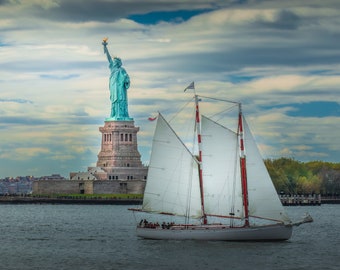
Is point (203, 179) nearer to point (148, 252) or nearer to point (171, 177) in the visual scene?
point (171, 177)

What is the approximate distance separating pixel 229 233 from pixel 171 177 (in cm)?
629

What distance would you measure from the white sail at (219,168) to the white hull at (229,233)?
151 cm

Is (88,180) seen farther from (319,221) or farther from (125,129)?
(319,221)

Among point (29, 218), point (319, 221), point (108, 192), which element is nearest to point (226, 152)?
point (319, 221)

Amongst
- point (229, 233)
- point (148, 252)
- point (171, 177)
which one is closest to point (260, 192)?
point (229, 233)

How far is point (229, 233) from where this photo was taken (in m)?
84.0

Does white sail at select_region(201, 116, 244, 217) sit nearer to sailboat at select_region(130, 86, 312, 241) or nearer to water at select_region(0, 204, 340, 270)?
sailboat at select_region(130, 86, 312, 241)

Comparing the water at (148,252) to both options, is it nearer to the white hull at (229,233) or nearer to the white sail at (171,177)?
the white hull at (229,233)

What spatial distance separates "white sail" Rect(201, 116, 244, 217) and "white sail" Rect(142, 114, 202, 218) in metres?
0.94

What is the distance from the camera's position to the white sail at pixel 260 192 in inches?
3280

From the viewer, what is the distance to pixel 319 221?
129 metres

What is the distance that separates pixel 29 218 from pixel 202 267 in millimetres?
68049

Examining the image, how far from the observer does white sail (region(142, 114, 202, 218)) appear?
85.4 m

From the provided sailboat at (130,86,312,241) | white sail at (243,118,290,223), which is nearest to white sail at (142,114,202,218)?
sailboat at (130,86,312,241)
